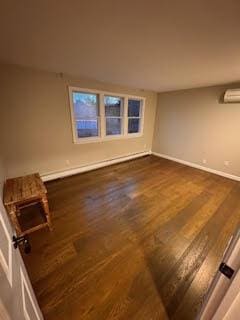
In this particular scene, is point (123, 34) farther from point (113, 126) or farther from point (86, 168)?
point (86, 168)

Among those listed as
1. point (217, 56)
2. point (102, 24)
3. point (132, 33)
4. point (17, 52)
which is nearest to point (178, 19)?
point (132, 33)

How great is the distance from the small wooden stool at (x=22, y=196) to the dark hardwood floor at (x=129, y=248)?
231 millimetres

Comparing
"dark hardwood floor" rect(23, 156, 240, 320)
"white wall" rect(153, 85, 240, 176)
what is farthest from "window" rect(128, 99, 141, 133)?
"dark hardwood floor" rect(23, 156, 240, 320)

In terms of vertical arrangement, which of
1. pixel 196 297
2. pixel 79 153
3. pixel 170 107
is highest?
pixel 170 107

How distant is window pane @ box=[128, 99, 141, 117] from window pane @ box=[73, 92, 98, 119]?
1.21 m

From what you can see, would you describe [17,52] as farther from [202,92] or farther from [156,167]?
[202,92]

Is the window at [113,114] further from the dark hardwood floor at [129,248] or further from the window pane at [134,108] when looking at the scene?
the dark hardwood floor at [129,248]

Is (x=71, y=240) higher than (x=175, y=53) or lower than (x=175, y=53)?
lower

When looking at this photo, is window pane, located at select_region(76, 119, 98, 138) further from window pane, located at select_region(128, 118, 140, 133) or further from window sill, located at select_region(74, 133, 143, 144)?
window pane, located at select_region(128, 118, 140, 133)

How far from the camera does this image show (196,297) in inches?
50.1

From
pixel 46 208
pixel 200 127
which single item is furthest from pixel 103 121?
pixel 200 127

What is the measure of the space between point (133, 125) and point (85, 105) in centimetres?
179

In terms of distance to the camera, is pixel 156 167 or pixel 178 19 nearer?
pixel 178 19

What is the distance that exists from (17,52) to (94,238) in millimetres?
2612
